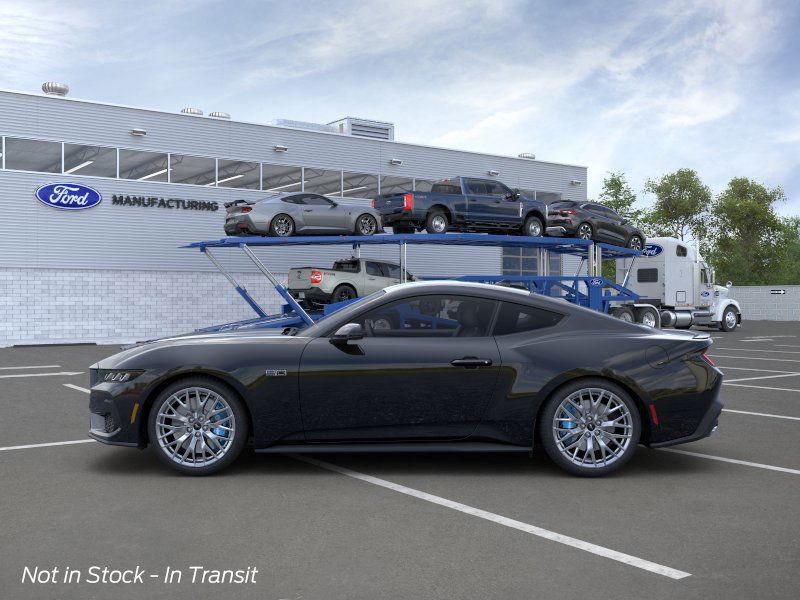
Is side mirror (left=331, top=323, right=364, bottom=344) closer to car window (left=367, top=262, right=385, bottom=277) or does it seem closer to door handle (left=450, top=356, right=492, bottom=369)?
door handle (left=450, top=356, right=492, bottom=369)

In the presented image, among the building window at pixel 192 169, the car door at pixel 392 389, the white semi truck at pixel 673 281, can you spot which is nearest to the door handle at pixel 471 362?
the car door at pixel 392 389

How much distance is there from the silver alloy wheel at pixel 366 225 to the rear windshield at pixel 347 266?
0.81 m

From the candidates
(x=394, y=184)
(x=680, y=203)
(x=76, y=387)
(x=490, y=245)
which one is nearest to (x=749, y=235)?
(x=680, y=203)

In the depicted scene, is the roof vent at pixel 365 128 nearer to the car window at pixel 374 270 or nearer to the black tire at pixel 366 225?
the car window at pixel 374 270

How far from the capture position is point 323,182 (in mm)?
29875

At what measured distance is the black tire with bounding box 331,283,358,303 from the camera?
19.8m

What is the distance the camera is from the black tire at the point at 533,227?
19859 millimetres

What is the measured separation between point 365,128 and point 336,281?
13.5m

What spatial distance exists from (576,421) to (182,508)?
2.85m

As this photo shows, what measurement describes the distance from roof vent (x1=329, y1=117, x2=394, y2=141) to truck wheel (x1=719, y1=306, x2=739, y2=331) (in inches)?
564

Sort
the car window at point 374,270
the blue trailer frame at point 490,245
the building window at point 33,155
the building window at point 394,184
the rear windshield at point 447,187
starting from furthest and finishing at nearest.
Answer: the building window at point 394,184, the building window at point 33,155, the car window at point 374,270, the rear windshield at point 447,187, the blue trailer frame at point 490,245

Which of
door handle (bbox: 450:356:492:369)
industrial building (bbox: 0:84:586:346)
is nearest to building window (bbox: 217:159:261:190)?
industrial building (bbox: 0:84:586:346)

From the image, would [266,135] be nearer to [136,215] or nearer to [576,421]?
[136,215]

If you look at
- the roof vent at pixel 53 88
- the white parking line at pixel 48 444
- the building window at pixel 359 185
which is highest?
the roof vent at pixel 53 88
